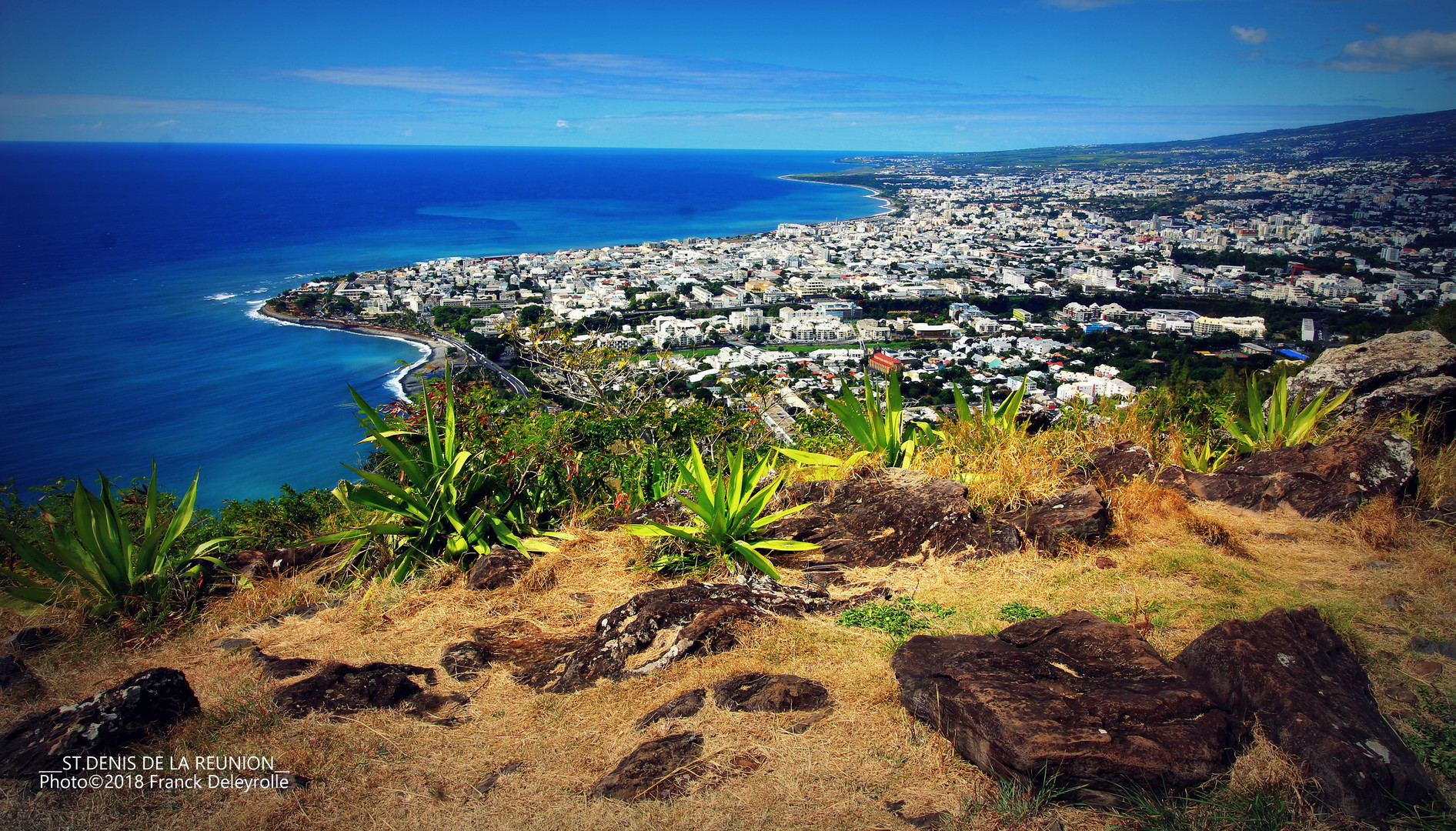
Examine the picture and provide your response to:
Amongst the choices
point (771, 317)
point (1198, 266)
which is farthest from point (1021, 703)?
point (1198, 266)

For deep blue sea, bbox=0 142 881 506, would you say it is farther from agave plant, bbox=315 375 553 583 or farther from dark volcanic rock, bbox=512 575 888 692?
dark volcanic rock, bbox=512 575 888 692

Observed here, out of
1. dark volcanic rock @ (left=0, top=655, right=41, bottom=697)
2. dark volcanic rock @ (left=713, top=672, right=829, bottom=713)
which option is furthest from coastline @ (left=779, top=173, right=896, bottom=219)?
dark volcanic rock @ (left=0, top=655, right=41, bottom=697)

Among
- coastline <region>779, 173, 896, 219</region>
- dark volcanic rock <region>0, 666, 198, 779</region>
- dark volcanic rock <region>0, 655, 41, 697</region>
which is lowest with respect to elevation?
dark volcanic rock <region>0, 655, 41, 697</region>

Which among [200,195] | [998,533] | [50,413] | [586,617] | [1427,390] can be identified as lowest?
[50,413]

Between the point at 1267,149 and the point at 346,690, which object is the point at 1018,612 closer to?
the point at 346,690

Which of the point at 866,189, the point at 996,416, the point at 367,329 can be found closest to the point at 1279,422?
the point at 996,416

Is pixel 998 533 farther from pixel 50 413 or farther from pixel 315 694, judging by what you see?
pixel 50 413

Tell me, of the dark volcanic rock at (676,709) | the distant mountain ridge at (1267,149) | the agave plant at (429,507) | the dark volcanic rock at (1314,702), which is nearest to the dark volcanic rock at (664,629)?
the dark volcanic rock at (676,709)
